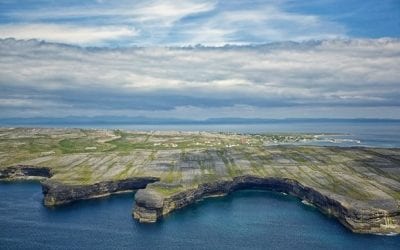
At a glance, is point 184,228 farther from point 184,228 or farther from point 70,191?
point 70,191

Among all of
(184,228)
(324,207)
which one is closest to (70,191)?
(184,228)

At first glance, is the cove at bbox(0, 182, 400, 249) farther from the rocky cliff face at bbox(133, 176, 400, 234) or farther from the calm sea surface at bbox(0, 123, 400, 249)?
the rocky cliff face at bbox(133, 176, 400, 234)

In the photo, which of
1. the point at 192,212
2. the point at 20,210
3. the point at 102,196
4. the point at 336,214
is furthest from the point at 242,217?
the point at 20,210

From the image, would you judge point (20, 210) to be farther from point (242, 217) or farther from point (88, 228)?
point (242, 217)

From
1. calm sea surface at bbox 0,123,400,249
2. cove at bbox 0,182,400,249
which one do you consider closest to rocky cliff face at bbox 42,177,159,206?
cove at bbox 0,182,400,249

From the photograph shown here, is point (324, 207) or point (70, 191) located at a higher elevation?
point (70, 191)

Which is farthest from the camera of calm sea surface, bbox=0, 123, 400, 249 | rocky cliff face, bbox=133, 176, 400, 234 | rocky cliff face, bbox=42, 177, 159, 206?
rocky cliff face, bbox=42, 177, 159, 206

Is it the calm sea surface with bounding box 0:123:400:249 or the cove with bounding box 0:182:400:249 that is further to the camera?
the cove with bounding box 0:182:400:249
